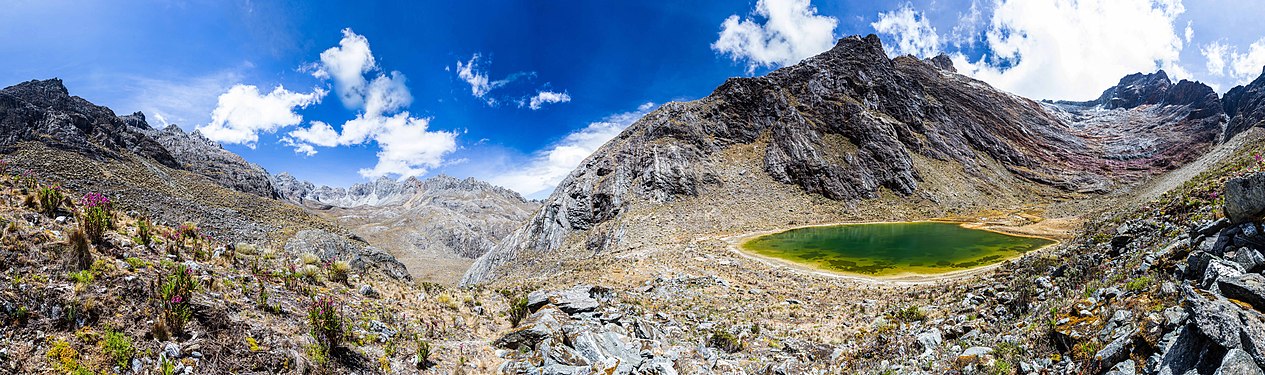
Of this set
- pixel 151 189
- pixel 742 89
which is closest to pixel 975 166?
pixel 742 89

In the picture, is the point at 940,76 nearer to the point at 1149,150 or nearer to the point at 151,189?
the point at 1149,150

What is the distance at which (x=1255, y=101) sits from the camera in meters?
89.9

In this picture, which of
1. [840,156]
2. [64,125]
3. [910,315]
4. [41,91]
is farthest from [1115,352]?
[840,156]

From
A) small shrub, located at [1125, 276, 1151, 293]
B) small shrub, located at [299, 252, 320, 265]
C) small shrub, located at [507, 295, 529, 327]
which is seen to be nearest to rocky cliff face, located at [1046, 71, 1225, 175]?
small shrub, located at [1125, 276, 1151, 293]

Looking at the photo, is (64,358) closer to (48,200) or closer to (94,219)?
(94,219)

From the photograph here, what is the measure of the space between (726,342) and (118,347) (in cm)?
1253

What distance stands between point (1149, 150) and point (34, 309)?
159 metres

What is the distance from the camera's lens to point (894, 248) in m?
38.4

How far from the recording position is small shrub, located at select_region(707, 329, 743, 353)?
42.9 ft

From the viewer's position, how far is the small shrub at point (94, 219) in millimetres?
7473

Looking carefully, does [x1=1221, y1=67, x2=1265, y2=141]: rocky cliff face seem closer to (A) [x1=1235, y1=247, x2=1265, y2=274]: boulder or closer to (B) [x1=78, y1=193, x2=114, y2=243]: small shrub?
(A) [x1=1235, y1=247, x2=1265, y2=274]: boulder

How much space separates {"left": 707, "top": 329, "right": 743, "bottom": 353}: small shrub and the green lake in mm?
18565

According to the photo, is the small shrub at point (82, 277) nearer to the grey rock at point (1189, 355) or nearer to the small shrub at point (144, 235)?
the small shrub at point (144, 235)

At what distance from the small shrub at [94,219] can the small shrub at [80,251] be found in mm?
556
